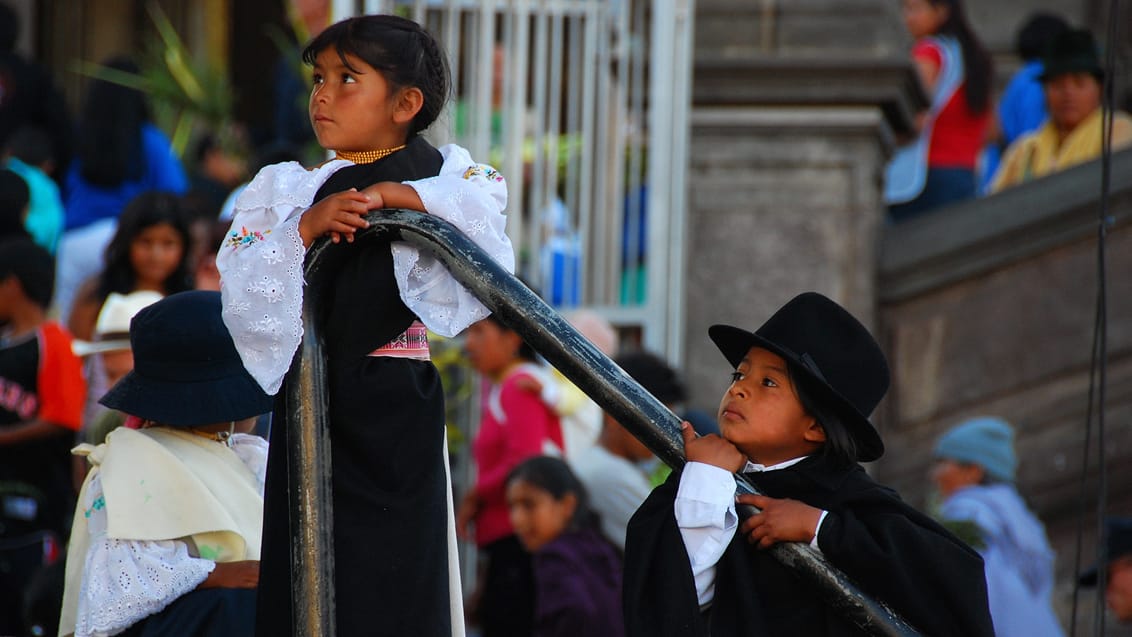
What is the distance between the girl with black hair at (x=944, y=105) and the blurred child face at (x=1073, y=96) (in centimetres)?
40

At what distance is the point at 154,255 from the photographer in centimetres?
654

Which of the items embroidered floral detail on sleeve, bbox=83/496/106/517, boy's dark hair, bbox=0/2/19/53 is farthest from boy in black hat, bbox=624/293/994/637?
boy's dark hair, bbox=0/2/19/53

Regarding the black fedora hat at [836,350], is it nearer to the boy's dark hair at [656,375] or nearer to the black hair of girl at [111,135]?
the boy's dark hair at [656,375]

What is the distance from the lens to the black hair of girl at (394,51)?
3.62m

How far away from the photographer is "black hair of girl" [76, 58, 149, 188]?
27.0ft

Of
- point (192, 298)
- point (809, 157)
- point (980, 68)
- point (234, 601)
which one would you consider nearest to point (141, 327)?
point (192, 298)

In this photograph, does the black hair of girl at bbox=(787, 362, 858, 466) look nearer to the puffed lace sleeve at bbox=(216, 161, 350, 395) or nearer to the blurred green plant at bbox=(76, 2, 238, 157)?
the puffed lace sleeve at bbox=(216, 161, 350, 395)

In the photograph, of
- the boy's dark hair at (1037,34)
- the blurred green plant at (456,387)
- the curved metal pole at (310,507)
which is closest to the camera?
the curved metal pole at (310,507)

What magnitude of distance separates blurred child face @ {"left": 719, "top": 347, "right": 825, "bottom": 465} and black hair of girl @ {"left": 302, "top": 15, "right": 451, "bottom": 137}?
82 cm

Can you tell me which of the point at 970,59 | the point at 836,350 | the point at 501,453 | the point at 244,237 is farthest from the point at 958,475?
the point at 244,237

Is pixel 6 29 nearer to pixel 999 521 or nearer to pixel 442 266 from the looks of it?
pixel 999 521

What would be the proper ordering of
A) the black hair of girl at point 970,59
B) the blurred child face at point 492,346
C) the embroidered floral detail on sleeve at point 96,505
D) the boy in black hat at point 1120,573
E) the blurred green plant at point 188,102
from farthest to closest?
1. the blurred green plant at point 188,102
2. the black hair of girl at point 970,59
3. the blurred child face at point 492,346
4. the boy in black hat at point 1120,573
5. the embroidered floral detail on sleeve at point 96,505

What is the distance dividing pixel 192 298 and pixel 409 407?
85 cm

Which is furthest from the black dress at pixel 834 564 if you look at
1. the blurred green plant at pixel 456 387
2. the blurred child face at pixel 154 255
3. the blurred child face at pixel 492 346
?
the blurred green plant at pixel 456 387
